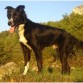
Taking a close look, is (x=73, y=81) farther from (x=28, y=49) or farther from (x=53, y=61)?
(x=53, y=61)

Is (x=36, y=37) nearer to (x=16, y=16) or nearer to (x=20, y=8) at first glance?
(x=16, y=16)

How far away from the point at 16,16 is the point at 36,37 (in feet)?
3.45

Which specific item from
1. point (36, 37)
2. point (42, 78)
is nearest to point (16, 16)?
point (36, 37)

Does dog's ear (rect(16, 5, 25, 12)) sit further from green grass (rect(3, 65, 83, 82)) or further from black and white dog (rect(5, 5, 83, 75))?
green grass (rect(3, 65, 83, 82))

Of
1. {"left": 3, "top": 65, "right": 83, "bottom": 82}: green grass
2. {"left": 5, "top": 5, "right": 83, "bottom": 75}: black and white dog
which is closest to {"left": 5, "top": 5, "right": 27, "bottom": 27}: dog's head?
{"left": 5, "top": 5, "right": 83, "bottom": 75}: black and white dog

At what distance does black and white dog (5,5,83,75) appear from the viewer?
37.6ft

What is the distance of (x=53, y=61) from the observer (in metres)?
21.6

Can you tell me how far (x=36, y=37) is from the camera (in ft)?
38.6

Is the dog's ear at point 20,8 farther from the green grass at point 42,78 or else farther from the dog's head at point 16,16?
the green grass at point 42,78

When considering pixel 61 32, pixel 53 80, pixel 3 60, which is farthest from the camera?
pixel 3 60

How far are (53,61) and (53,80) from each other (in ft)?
36.4

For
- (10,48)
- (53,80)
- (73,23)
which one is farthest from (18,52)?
(53,80)

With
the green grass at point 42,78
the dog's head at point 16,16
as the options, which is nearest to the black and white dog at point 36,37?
the dog's head at point 16,16

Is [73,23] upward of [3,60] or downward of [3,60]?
upward
